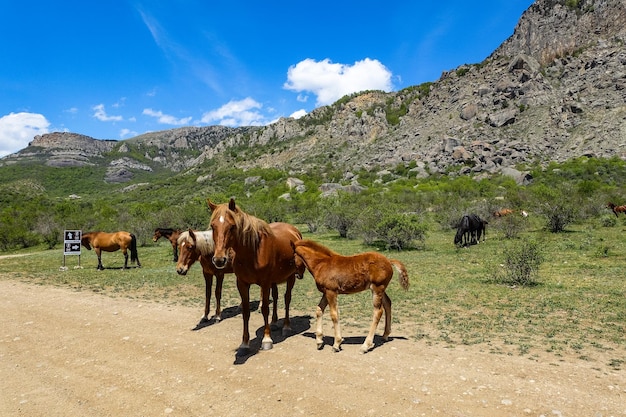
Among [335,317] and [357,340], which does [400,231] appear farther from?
[335,317]

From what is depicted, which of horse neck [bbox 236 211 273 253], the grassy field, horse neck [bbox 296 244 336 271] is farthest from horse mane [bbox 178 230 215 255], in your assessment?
horse neck [bbox 296 244 336 271]

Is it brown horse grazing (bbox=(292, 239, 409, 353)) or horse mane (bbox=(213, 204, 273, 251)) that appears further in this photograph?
brown horse grazing (bbox=(292, 239, 409, 353))

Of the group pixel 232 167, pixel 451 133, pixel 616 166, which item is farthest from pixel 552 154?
pixel 232 167

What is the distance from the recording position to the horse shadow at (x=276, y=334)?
6.03 m

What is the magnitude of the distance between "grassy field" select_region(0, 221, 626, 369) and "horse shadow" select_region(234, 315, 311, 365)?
55 centimetres

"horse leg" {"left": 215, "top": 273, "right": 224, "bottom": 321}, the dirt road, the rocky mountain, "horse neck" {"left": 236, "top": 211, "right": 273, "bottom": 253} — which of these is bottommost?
the dirt road

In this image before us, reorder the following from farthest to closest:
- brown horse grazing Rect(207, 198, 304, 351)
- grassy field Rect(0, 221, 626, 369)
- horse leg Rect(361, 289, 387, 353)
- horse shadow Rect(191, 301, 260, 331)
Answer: horse shadow Rect(191, 301, 260, 331), grassy field Rect(0, 221, 626, 369), horse leg Rect(361, 289, 387, 353), brown horse grazing Rect(207, 198, 304, 351)

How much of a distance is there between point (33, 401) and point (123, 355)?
1554 mm

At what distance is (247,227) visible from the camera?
19.1 ft

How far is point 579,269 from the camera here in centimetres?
1388

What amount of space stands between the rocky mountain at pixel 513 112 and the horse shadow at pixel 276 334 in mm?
64636

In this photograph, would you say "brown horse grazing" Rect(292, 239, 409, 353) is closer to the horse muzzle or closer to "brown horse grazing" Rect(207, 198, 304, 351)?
"brown horse grazing" Rect(207, 198, 304, 351)

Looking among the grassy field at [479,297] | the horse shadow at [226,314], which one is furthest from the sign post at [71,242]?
the horse shadow at [226,314]

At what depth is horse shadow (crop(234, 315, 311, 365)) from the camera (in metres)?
6.03
